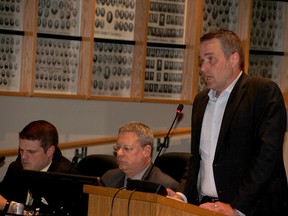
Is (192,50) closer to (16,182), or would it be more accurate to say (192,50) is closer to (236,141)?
(16,182)

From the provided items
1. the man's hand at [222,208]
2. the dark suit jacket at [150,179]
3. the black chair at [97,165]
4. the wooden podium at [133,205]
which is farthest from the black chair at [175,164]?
the wooden podium at [133,205]

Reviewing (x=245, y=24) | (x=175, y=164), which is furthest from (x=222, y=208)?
(x=245, y=24)

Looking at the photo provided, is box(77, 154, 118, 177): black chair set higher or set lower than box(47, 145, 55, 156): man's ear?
→ lower

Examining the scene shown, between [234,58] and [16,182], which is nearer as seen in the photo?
[234,58]

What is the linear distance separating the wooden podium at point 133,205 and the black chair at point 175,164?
2.21 meters

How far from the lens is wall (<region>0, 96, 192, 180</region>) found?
6773mm

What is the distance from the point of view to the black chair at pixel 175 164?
18.1 ft

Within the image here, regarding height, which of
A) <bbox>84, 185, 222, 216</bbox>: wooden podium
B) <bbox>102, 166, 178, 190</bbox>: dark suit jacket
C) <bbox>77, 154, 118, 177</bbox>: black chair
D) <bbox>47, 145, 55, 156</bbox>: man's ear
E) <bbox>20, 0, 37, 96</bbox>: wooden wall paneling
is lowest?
<bbox>77, 154, 118, 177</bbox>: black chair

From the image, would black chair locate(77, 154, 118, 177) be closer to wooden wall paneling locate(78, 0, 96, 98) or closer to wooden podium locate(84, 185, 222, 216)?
wooden wall paneling locate(78, 0, 96, 98)

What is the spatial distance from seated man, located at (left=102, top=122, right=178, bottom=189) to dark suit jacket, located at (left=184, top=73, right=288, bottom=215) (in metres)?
0.82

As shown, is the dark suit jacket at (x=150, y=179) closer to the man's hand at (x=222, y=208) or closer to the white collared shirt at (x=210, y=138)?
the white collared shirt at (x=210, y=138)

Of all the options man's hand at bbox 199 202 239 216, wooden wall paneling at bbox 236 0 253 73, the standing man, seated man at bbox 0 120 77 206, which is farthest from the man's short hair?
wooden wall paneling at bbox 236 0 253 73

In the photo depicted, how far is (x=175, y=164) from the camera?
18.4 feet

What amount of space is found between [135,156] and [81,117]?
249 cm
